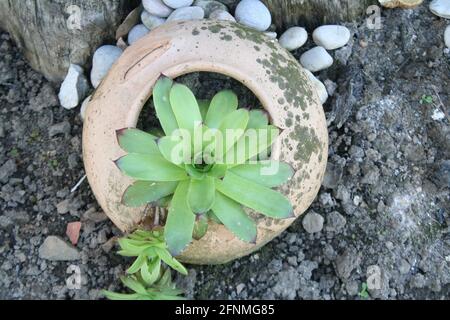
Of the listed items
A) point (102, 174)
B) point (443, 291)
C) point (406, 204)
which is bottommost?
point (443, 291)

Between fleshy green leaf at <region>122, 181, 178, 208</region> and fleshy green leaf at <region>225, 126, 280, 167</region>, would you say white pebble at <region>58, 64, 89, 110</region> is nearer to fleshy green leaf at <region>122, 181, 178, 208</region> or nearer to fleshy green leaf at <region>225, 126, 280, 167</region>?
fleshy green leaf at <region>122, 181, 178, 208</region>

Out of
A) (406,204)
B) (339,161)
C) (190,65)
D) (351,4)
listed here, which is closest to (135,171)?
(190,65)

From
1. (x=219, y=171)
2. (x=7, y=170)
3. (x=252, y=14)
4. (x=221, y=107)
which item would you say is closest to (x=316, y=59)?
(x=252, y=14)

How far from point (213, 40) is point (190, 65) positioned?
0.09 metres

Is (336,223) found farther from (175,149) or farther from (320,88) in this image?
(175,149)

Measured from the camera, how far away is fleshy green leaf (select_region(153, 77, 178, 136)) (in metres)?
1.37

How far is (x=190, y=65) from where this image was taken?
1.47 metres

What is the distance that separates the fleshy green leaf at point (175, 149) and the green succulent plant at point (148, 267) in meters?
0.20

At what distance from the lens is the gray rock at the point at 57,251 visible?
1.75 m

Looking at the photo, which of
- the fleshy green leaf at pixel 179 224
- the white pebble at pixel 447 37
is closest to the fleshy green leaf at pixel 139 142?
the fleshy green leaf at pixel 179 224

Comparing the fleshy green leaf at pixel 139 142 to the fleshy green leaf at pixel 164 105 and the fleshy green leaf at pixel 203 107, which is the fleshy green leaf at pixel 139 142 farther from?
the fleshy green leaf at pixel 203 107

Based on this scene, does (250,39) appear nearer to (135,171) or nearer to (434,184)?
(135,171)

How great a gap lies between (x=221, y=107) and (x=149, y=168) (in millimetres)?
204

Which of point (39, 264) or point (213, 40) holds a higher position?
point (213, 40)
